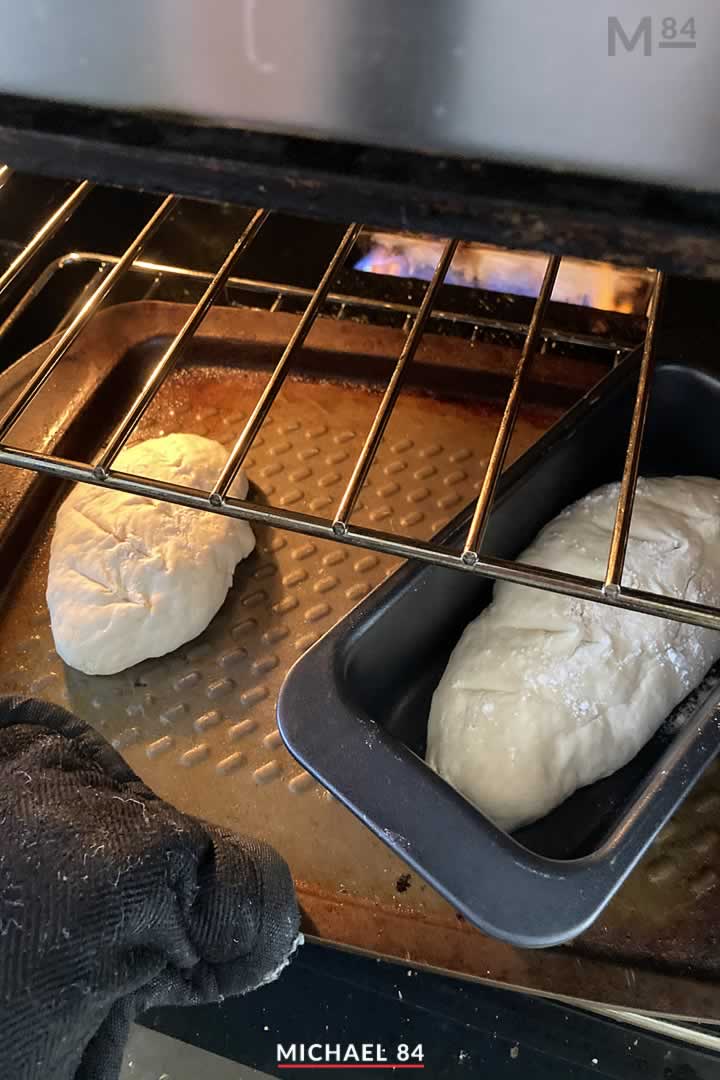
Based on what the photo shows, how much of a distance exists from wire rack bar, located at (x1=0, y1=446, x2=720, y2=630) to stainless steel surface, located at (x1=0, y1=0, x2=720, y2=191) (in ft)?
0.82

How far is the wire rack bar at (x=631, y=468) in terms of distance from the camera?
54cm

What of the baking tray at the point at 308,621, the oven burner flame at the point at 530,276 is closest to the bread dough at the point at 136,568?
the baking tray at the point at 308,621

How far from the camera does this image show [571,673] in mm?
642

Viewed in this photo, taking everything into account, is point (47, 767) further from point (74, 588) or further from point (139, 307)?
point (139, 307)

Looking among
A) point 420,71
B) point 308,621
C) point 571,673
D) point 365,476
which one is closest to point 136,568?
point 308,621

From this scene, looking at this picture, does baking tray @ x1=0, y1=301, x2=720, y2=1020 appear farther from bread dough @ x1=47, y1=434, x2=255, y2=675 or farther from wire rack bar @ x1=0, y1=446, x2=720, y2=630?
wire rack bar @ x1=0, y1=446, x2=720, y2=630

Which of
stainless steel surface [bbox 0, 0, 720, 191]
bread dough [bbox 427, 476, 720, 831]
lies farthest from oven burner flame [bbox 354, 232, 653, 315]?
stainless steel surface [bbox 0, 0, 720, 191]

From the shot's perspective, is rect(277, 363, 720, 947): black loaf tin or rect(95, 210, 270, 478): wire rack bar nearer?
rect(277, 363, 720, 947): black loaf tin

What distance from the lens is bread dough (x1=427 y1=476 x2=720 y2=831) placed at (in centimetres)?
63

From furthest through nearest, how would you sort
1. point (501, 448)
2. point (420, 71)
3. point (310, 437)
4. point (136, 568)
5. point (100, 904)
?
point (310, 437), point (136, 568), point (501, 448), point (100, 904), point (420, 71)

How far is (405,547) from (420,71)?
11.7 inches

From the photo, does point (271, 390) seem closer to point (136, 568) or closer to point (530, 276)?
point (136, 568)

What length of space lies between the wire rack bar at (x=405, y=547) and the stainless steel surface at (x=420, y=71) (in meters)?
0.25

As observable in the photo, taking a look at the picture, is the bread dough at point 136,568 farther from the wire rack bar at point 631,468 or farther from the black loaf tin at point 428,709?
the wire rack bar at point 631,468
